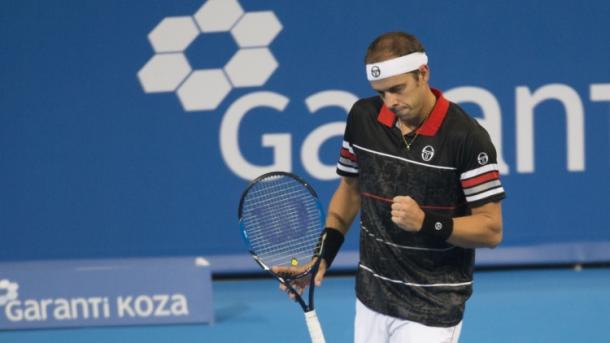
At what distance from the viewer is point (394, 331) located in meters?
3.45

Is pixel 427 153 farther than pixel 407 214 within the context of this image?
Yes

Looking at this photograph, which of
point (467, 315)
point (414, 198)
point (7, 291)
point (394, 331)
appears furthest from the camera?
point (467, 315)

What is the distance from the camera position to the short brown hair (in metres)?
3.20

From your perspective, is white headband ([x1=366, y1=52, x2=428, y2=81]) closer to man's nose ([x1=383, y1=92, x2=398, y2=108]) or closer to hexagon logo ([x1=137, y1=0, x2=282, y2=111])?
man's nose ([x1=383, y1=92, x2=398, y2=108])

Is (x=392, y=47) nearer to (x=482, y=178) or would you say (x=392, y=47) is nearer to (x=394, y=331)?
(x=482, y=178)

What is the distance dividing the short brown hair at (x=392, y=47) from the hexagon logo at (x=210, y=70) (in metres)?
3.27

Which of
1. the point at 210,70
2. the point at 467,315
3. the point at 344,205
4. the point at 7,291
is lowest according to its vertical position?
the point at 467,315

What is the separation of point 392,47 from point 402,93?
0.49ft

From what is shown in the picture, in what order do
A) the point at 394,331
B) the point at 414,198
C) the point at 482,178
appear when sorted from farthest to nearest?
1. the point at 394,331
2. the point at 414,198
3. the point at 482,178

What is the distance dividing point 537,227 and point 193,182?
2.25 meters

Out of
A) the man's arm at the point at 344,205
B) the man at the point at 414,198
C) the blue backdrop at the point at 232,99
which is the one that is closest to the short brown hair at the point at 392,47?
the man at the point at 414,198

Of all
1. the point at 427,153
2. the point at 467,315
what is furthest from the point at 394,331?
the point at 467,315

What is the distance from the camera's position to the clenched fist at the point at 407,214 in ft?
10.1

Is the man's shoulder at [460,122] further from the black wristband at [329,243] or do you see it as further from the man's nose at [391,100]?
the black wristband at [329,243]
